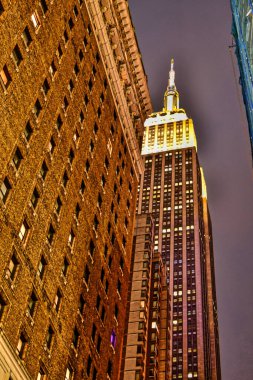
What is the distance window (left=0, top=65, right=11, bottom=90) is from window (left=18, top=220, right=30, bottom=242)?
8697 millimetres

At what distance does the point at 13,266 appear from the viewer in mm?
34469

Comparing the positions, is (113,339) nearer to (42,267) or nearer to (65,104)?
(42,267)

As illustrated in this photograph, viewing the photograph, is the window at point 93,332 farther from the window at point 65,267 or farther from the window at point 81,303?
the window at point 65,267

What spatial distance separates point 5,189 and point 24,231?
317 centimetres

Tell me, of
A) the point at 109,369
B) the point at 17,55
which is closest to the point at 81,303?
the point at 109,369

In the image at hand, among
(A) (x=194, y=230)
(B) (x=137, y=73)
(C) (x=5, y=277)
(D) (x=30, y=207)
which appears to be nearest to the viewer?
(C) (x=5, y=277)

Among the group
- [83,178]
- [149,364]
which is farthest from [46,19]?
[149,364]

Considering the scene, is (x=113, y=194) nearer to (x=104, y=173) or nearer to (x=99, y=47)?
(x=104, y=173)

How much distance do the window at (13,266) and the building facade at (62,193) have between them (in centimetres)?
6

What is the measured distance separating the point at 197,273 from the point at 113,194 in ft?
411

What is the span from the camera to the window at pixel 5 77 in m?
37.3

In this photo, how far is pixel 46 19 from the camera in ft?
153

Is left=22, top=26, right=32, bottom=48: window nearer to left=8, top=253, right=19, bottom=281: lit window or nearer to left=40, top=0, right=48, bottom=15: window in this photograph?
left=40, top=0, right=48, bottom=15: window

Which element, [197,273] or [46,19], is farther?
[197,273]
